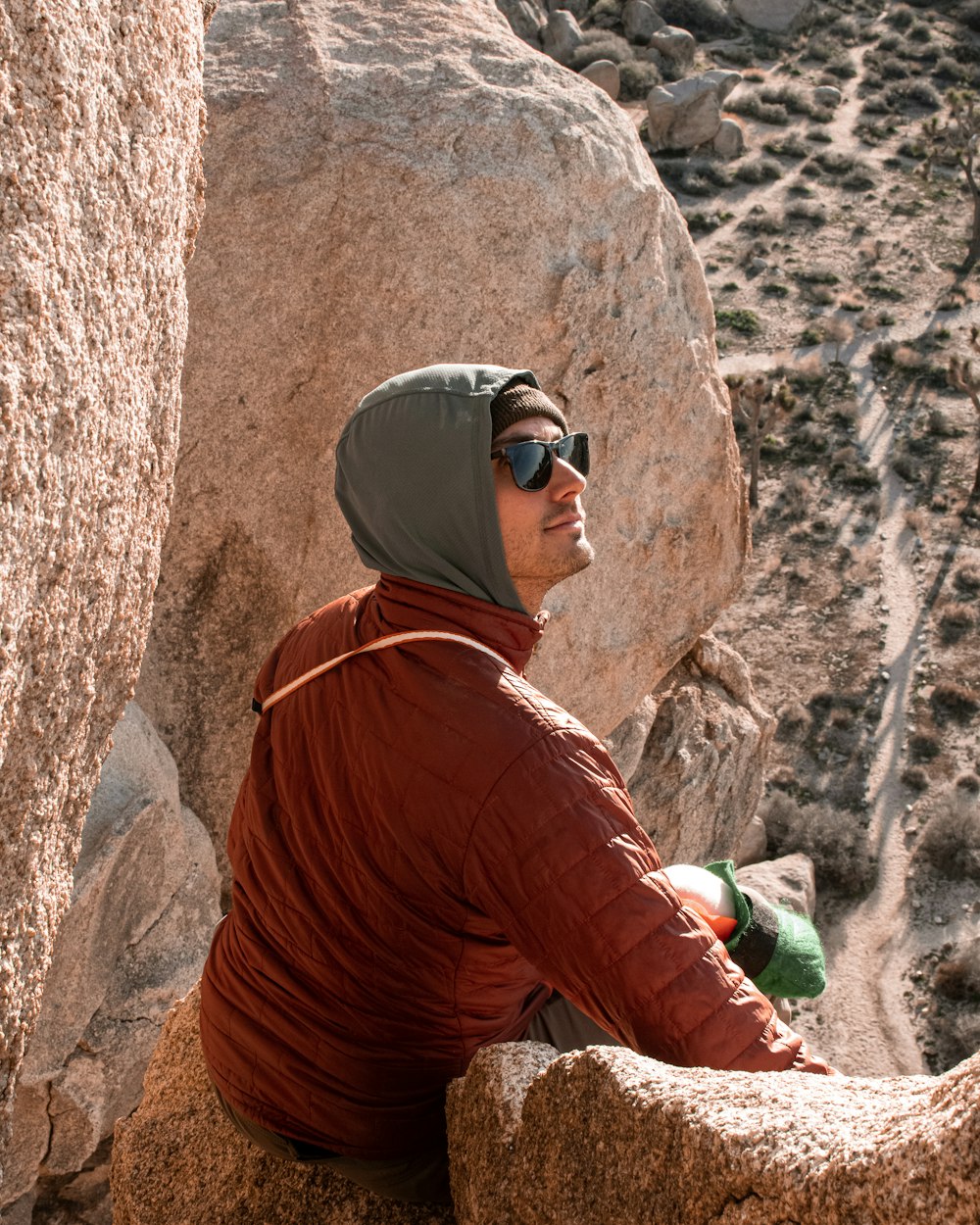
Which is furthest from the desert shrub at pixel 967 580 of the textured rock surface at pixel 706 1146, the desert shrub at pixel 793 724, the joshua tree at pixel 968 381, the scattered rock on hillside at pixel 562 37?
the scattered rock on hillside at pixel 562 37

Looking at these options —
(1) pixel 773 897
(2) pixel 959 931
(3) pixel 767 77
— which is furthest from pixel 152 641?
(3) pixel 767 77

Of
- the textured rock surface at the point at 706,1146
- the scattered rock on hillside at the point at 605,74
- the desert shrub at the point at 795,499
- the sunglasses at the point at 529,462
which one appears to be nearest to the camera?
the textured rock surface at the point at 706,1146

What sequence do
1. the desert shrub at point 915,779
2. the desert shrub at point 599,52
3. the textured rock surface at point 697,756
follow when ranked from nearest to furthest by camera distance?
the textured rock surface at point 697,756
the desert shrub at point 915,779
the desert shrub at point 599,52

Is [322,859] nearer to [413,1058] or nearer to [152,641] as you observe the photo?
[413,1058]

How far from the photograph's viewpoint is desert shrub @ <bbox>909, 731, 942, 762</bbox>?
12.6m

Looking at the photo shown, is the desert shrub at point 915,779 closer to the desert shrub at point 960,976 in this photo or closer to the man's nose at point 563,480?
the desert shrub at point 960,976

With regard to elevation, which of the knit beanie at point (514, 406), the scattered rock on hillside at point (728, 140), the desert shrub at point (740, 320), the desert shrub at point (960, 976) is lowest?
the desert shrub at point (960, 976)

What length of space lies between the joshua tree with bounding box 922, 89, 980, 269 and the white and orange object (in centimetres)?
2437

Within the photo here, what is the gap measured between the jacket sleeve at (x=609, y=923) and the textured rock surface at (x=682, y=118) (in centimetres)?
2758

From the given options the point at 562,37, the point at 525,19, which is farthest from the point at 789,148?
the point at 525,19

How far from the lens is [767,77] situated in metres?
31.3

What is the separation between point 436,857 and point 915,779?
37.2ft

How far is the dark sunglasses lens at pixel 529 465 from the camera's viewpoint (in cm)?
231

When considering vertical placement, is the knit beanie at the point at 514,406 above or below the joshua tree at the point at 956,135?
above
